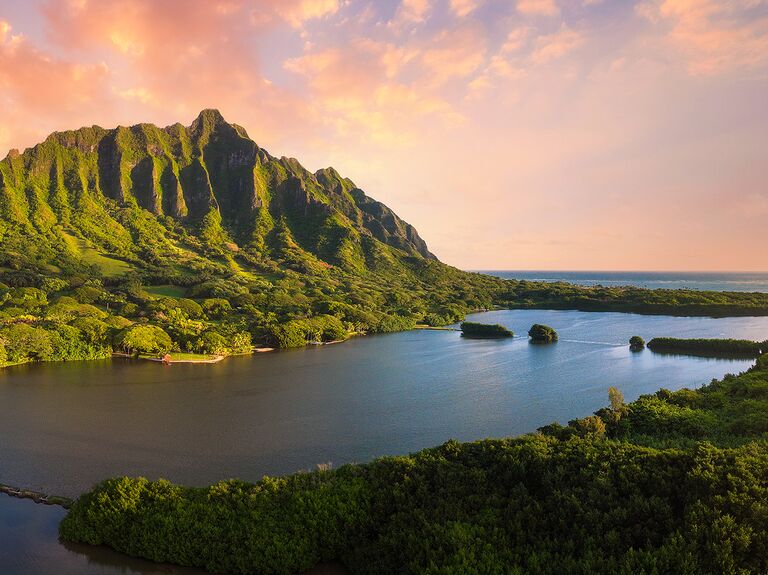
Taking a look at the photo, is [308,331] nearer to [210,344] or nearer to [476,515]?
[210,344]

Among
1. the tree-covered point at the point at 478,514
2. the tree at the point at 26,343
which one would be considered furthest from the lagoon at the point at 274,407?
the tree at the point at 26,343

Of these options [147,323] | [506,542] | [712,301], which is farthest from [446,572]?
[712,301]

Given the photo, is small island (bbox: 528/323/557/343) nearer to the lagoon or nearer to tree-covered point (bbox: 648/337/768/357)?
the lagoon

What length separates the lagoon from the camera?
143 feet

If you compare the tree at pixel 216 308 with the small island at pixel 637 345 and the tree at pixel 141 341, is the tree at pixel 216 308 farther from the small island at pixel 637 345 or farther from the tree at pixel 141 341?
the small island at pixel 637 345

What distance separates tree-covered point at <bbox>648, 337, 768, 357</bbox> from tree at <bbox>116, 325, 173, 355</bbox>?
108 metres

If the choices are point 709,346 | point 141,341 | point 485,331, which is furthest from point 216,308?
point 709,346

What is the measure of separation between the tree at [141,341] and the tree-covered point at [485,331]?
269ft

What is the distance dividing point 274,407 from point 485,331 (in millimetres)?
88233

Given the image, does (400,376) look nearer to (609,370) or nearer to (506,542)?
(609,370)

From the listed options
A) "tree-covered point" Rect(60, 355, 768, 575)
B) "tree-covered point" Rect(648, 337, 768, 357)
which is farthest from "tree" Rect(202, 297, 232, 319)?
"tree-covered point" Rect(648, 337, 768, 357)

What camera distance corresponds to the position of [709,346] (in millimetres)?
108938

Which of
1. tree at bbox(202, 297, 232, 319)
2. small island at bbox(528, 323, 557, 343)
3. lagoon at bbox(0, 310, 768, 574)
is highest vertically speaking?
tree at bbox(202, 297, 232, 319)

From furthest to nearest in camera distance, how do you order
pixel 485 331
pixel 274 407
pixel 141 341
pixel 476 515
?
pixel 485 331
pixel 141 341
pixel 274 407
pixel 476 515
